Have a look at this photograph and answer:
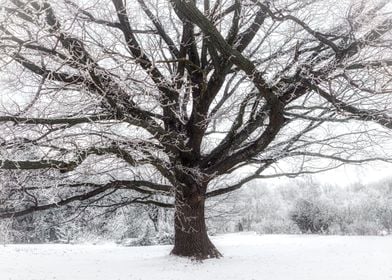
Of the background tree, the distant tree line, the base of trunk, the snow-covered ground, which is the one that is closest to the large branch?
the background tree

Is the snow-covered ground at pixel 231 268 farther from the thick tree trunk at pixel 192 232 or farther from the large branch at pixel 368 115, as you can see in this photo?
the large branch at pixel 368 115

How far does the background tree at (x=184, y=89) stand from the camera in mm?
7117

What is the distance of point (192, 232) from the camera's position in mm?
10773

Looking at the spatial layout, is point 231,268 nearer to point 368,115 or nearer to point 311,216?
point 368,115

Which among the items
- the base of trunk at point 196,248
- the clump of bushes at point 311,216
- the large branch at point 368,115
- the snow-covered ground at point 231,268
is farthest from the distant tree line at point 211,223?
the large branch at point 368,115

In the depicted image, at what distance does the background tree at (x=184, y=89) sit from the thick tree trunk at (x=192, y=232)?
0.03 m

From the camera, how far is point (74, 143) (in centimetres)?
769

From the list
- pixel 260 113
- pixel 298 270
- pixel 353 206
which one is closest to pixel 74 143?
pixel 260 113

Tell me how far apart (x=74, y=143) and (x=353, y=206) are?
140 ft

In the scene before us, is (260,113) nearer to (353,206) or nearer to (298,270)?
(298,270)

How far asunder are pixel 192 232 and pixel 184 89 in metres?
3.95

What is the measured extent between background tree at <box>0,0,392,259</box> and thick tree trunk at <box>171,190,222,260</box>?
0.03 metres

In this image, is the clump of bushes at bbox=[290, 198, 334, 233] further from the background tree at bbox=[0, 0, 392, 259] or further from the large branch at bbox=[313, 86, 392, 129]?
the large branch at bbox=[313, 86, 392, 129]

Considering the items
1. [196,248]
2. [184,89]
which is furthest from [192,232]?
[184,89]
